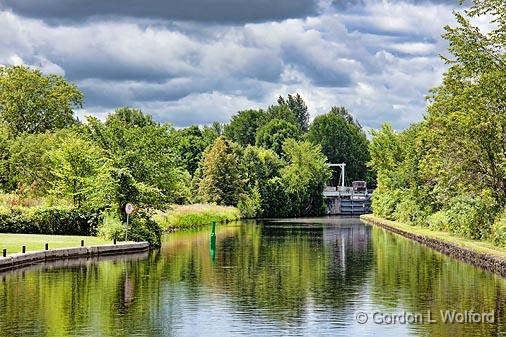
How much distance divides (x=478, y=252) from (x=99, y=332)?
21385 mm

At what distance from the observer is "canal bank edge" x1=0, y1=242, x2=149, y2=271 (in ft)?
103

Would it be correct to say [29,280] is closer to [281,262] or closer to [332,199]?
[281,262]

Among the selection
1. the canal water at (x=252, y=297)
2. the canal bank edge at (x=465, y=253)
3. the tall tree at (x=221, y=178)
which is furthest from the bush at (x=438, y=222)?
the tall tree at (x=221, y=178)

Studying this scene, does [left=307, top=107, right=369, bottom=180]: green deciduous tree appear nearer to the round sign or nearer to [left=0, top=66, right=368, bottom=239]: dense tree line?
[left=0, top=66, right=368, bottom=239]: dense tree line

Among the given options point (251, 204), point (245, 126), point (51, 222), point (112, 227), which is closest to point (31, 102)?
point (251, 204)

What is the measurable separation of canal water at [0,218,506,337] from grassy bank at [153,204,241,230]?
25.5 m

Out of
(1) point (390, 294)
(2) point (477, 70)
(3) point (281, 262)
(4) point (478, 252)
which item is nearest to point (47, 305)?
(1) point (390, 294)

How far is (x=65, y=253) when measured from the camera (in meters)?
36.1

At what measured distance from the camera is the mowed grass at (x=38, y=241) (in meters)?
37.0

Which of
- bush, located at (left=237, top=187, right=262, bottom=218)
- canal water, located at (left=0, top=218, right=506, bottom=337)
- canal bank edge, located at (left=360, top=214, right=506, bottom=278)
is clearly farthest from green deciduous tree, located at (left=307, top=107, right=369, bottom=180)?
canal water, located at (left=0, top=218, right=506, bottom=337)

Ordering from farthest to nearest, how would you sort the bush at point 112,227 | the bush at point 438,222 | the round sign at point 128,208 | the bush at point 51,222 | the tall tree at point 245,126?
the tall tree at point 245,126 < the bush at point 438,222 < the bush at point 51,222 < the bush at point 112,227 < the round sign at point 128,208

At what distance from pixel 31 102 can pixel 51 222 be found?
5082cm

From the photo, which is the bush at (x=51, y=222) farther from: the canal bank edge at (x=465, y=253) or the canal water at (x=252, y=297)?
the canal bank edge at (x=465, y=253)

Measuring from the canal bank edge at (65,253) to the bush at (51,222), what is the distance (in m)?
6.17
